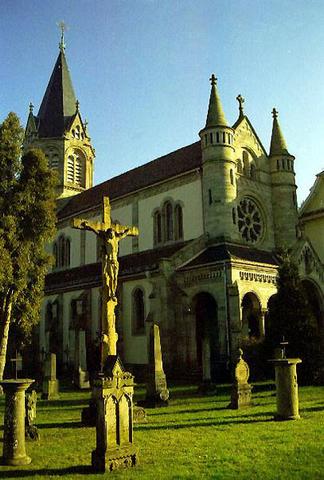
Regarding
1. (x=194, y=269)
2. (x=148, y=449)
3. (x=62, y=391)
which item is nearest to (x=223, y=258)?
(x=194, y=269)

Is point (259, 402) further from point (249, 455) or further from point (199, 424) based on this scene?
point (249, 455)

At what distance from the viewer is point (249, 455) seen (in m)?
8.64

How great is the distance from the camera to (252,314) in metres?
27.3

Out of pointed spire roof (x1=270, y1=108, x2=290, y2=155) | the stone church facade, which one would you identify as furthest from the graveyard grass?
pointed spire roof (x1=270, y1=108, x2=290, y2=155)

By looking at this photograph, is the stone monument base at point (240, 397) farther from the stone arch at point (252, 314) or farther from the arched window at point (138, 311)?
the arched window at point (138, 311)

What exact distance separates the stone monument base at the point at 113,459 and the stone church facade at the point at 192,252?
35.7 feet

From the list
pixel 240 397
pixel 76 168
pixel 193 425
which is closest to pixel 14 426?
pixel 193 425

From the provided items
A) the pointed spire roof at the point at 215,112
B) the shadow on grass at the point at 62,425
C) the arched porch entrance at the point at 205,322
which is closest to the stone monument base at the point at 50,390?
the shadow on grass at the point at 62,425

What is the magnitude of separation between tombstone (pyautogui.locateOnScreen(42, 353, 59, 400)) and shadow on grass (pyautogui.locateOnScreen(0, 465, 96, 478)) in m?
11.3

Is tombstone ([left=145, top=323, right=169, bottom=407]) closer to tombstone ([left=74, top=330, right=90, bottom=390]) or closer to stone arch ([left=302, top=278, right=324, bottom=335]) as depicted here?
tombstone ([left=74, top=330, right=90, bottom=390])

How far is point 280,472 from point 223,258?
720 inches

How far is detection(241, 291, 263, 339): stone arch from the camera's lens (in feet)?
86.3

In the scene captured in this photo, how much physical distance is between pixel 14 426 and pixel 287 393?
264 inches

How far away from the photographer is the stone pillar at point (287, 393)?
12.0 m
